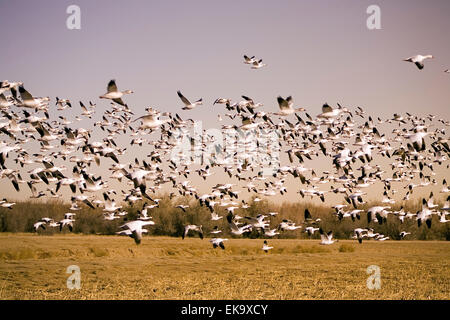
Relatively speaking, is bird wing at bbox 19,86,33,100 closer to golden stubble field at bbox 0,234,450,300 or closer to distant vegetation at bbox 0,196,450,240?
golden stubble field at bbox 0,234,450,300

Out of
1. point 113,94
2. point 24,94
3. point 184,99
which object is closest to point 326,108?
point 184,99

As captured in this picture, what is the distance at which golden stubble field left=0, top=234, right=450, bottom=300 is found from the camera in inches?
914

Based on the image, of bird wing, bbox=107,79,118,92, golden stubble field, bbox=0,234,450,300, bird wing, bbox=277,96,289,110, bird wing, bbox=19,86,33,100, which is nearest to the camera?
bird wing, bbox=107,79,118,92

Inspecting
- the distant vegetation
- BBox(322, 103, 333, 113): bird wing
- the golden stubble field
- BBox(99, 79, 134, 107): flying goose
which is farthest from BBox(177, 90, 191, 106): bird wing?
the distant vegetation

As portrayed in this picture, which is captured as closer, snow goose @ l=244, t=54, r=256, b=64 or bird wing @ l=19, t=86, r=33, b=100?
bird wing @ l=19, t=86, r=33, b=100

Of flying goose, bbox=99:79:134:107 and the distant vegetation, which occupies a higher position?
flying goose, bbox=99:79:134:107

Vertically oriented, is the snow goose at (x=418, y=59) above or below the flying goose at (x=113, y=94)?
above

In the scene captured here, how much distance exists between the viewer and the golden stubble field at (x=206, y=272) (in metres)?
23.2

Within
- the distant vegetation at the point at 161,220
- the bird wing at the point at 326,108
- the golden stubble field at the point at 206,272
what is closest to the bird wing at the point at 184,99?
the bird wing at the point at 326,108

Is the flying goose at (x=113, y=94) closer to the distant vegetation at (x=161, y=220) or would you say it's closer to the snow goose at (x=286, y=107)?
the snow goose at (x=286, y=107)

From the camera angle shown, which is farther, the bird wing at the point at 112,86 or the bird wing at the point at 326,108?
the bird wing at the point at 326,108

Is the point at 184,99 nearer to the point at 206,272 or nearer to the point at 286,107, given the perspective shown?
the point at 286,107

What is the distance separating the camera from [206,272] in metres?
33.2
